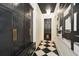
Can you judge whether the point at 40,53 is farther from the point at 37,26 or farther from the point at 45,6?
the point at 45,6

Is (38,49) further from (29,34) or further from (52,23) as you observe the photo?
(52,23)

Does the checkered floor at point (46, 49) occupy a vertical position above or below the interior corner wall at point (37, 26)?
below

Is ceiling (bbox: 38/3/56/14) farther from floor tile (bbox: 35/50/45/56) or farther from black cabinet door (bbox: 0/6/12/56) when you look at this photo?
floor tile (bbox: 35/50/45/56)

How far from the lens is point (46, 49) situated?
1.65 meters

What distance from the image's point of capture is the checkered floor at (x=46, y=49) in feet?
5.06

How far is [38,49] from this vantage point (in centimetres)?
168

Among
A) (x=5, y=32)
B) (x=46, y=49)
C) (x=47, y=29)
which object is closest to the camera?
(x=5, y=32)

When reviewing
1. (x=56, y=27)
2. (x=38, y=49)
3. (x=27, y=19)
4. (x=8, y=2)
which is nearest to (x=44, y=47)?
(x=38, y=49)

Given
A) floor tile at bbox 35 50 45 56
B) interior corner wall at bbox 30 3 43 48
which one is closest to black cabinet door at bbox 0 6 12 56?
floor tile at bbox 35 50 45 56

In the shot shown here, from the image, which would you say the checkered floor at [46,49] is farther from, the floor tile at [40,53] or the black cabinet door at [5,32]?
the black cabinet door at [5,32]

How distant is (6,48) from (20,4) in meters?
0.71

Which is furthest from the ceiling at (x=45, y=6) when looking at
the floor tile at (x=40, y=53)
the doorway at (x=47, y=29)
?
the floor tile at (x=40, y=53)

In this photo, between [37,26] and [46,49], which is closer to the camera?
[46,49]

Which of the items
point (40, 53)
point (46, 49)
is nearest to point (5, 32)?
point (40, 53)
